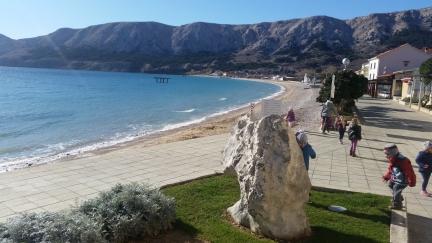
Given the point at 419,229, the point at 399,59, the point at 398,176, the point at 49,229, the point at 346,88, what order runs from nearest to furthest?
the point at 49,229
the point at 419,229
the point at 398,176
the point at 346,88
the point at 399,59

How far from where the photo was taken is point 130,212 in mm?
6320

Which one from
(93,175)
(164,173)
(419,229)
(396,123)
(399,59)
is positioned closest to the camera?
(419,229)

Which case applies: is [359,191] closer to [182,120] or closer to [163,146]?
[163,146]

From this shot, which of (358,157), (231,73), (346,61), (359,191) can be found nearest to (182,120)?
(346,61)

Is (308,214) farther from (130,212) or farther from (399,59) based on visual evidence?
(399,59)

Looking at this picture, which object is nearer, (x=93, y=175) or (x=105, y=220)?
(x=105, y=220)

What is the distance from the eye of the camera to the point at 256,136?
6.51 m

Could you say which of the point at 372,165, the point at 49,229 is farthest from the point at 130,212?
the point at 372,165

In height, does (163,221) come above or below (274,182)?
below

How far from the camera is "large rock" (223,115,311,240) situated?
20.7ft

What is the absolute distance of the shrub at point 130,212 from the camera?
239 inches

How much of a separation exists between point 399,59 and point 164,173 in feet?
213

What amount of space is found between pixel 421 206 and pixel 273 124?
15.6 ft

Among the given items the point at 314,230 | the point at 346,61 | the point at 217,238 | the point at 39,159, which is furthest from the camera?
the point at 346,61
